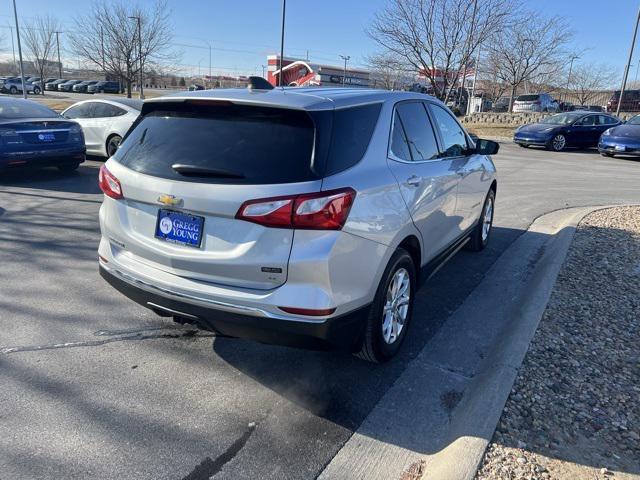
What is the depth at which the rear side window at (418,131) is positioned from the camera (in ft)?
12.6

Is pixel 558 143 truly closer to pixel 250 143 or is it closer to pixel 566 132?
pixel 566 132

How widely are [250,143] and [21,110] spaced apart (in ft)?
27.0

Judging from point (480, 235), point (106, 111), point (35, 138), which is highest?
point (106, 111)

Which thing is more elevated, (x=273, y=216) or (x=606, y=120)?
(x=606, y=120)

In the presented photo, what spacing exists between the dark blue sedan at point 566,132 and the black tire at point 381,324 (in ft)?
60.8

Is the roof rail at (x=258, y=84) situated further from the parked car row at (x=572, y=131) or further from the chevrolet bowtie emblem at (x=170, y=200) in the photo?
the parked car row at (x=572, y=131)

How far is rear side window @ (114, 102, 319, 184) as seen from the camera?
277cm

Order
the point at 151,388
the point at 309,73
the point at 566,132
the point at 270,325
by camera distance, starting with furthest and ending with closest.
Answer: the point at 309,73, the point at 566,132, the point at 151,388, the point at 270,325

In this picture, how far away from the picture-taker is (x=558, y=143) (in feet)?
65.6

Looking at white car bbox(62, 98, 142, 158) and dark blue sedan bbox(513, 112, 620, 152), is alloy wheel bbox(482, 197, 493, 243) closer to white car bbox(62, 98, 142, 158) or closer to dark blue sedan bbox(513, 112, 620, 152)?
white car bbox(62, 98, 142, 158)

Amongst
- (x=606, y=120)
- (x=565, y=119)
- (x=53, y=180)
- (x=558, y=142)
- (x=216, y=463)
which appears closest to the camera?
(x=216, y=463)

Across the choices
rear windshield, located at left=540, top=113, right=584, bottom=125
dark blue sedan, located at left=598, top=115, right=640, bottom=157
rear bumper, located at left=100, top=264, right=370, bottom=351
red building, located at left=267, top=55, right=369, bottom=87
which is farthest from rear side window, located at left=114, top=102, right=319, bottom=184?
red building, located at left=267, top=55, right=369, bottom=87

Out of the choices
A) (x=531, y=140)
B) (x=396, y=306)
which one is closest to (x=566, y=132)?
(x=531, y=140)

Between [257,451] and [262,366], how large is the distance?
0.88m
